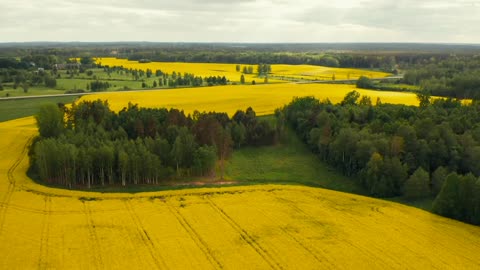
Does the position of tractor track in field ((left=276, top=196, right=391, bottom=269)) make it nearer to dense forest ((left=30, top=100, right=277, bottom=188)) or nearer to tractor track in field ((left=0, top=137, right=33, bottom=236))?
dense forest ((left=30, top=100, right=277, bottom=188))

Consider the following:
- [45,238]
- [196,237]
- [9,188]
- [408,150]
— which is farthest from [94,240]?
[408,150]

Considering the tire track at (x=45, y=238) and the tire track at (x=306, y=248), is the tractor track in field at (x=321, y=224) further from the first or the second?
the tire track at (x=45, y=238)

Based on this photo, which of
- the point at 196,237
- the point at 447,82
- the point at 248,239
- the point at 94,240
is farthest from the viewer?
the point at 447,82

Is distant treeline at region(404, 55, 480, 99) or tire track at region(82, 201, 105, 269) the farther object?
distant treeline at region(404, 55, 480, 99)

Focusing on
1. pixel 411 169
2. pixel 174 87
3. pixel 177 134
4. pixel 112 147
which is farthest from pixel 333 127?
pixel 174 87

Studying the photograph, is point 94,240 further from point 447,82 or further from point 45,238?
point 447,82

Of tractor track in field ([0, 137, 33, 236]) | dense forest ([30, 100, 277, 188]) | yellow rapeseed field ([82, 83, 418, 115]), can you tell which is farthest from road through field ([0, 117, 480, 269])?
yellow rapeseed field ([82, 83, 418, 115])
